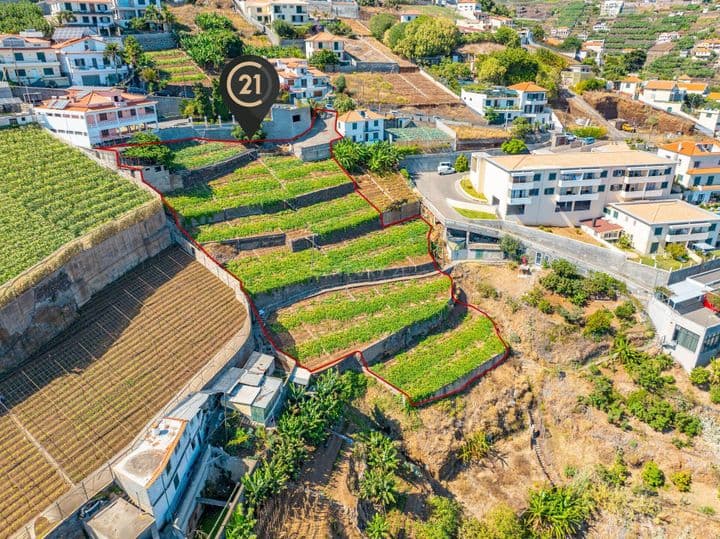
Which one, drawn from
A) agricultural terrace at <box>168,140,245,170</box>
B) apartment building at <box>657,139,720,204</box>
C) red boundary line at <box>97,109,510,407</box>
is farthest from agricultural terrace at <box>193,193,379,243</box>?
apartment building at <box>657,139,720,204</box>

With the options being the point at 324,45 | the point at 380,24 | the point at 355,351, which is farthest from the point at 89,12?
the point at 355,351

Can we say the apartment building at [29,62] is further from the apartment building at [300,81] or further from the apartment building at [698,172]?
the apartment building at [698,172]

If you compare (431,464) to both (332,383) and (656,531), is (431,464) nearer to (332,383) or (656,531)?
(332,383)

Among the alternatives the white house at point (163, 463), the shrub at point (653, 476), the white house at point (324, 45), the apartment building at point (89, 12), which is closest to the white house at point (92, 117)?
the apartment building at point (89, 12)

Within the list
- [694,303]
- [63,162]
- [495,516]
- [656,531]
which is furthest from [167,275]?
[694,303]

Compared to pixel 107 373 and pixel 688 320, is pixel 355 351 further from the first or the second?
pixel 688 320

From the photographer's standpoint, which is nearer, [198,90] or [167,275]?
[167,275]

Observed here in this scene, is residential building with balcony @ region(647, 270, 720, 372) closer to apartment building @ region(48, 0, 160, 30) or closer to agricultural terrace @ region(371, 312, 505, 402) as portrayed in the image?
agricultural terrace @ region(371, 312, 505, 402)
